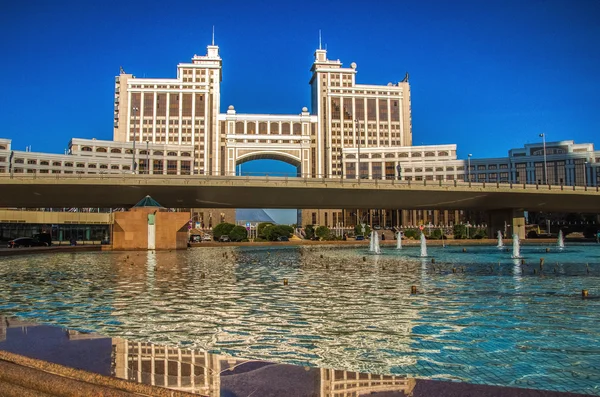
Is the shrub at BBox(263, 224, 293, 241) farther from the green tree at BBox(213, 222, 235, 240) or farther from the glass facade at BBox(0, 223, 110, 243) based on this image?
the glass facade at BBox(0, 223, 110, 243)

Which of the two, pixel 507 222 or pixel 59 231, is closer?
pixel 507 222

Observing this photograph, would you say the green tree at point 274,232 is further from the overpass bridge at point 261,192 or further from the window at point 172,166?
the window at point 172,166

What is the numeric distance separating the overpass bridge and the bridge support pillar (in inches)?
150

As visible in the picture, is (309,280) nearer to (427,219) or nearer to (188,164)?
(427,219)

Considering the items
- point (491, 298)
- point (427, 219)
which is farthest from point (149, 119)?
point (491, 298)

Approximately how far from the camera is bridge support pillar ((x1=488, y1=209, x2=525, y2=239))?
71938 mm

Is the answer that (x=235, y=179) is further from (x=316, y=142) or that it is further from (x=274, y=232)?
(x=316, y=142)

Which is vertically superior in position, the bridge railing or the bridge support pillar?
the bridge railing

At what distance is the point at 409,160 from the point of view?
156000 millimetres

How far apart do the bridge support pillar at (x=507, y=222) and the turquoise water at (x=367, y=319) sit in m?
56.5

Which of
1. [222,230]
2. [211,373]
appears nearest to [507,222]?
[222,230]

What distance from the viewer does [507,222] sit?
73812mm

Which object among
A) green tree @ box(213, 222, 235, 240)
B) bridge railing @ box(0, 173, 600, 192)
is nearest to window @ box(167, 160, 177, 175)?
green tree @ box(213, 222, 235, 240)

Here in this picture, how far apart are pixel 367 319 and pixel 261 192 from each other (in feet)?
151
